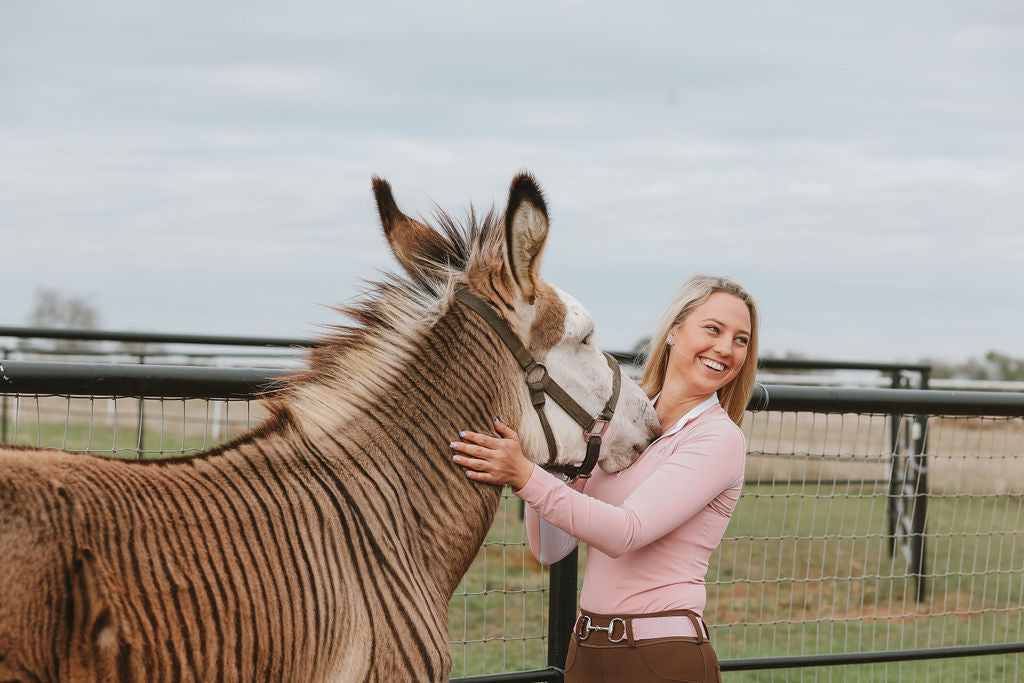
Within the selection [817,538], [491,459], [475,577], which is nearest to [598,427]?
[491,459]

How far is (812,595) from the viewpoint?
7.95 meters

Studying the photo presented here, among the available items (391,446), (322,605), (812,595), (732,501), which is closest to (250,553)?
(322,605)

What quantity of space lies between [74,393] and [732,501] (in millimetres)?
1893

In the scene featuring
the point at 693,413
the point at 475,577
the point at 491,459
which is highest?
the point at 693,413

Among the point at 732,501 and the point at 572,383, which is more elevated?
the point at 572,383

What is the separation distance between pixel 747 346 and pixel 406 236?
1.22 meters

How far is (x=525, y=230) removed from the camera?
2395 mm

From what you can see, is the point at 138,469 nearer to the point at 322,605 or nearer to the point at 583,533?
the point at 322,605

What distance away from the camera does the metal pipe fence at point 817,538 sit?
2709 millimetres

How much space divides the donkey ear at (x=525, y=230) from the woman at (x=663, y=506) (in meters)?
0.42

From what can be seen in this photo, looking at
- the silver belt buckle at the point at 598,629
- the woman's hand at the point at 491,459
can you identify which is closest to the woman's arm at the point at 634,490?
the woman's hand at the point at 491,459

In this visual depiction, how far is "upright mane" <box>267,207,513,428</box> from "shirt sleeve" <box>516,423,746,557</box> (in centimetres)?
50

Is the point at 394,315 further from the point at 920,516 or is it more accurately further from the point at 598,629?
the point at 920,516

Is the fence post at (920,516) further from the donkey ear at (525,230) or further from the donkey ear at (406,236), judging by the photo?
the donkey ear at (406,236)
